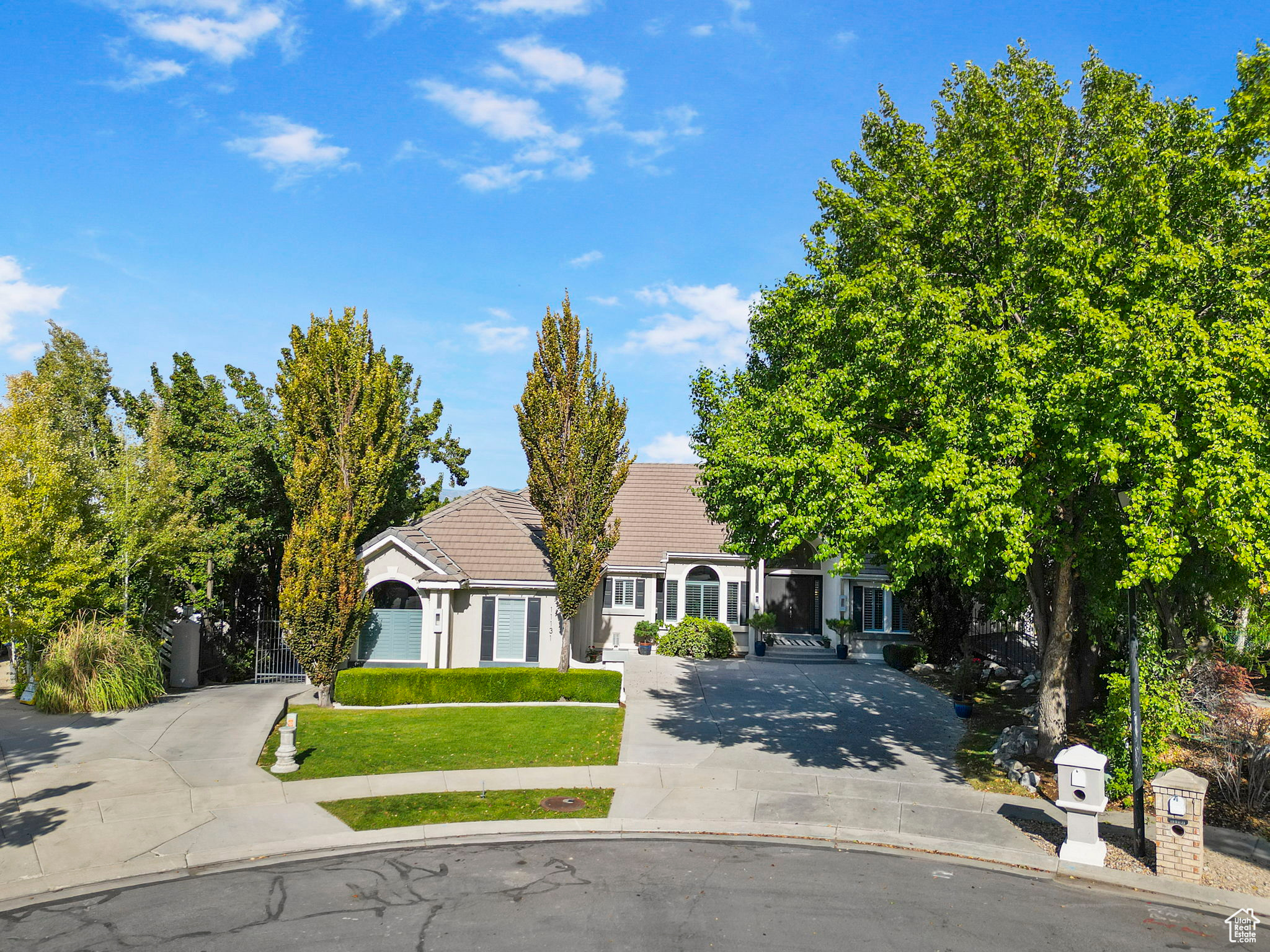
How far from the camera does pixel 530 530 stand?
87.9 feet

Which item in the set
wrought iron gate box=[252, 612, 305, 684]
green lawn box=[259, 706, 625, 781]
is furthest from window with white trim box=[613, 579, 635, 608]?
wrought iron gate box=[252, 612, 305, 684]

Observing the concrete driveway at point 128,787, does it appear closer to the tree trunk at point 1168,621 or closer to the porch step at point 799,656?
the tree trunk at point 1168,621

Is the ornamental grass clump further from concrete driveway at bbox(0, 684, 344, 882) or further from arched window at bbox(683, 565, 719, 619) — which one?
arched window at bbox(683, 565, 719, 619)

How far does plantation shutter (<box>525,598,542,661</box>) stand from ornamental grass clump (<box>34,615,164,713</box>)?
32.0 feet

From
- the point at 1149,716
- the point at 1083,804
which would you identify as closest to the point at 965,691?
the point at 1149,716

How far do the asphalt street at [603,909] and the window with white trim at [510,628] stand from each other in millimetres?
12804

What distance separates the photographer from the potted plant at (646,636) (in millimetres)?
28516

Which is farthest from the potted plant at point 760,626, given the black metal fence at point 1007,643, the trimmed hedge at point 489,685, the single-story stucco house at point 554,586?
the trimmed hedge at point 489,685

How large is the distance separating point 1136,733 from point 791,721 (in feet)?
28.5

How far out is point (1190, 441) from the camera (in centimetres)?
1099

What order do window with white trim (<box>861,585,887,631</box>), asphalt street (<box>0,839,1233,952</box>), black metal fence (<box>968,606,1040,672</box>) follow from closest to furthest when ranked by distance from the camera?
asphalt street (<box>0,839,1233,952</box>), black metal fence (<box>968,606,1040,672</box>), window with white trim (<box>861,585,887,631</box>)

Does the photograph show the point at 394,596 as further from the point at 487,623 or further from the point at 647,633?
the point at 647,633

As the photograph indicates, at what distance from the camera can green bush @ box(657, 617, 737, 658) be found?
28312mm

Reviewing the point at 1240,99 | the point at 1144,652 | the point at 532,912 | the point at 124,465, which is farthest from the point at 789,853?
the point at 124,465
